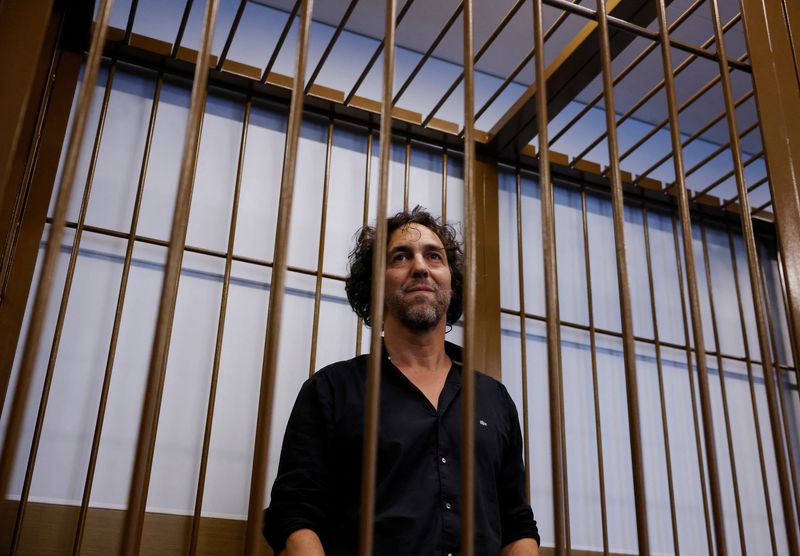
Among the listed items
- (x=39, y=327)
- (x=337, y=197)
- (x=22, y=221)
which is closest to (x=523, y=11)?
(x=337, y=197)

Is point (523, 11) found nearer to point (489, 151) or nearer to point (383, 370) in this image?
point (489, 151)

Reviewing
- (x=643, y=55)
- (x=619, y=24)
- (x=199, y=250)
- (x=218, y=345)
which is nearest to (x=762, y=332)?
(x=619, y=24)

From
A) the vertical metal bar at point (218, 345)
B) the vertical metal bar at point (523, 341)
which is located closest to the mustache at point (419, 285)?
the vertical metal bar at point (218, 345)

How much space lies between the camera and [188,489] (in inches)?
68.9

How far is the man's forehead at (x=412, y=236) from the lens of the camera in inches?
61.3

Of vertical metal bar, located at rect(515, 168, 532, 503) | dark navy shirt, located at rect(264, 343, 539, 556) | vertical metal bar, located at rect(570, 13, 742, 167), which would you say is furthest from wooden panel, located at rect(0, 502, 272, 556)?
vertical metal bar, located at rect(570, 13, 742, 167)

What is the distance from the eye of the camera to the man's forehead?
1.56m

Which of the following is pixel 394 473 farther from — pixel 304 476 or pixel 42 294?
pixel 42 294

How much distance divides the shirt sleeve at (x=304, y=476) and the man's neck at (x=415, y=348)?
0.19 m

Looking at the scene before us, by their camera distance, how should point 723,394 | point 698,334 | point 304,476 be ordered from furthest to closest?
1. point 723,394
2. point 304,476
3. point 698,334

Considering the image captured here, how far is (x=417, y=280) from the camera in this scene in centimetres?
147

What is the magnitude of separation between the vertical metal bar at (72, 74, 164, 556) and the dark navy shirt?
613 millimetres

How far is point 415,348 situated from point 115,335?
76cm

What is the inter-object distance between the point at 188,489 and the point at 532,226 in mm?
1369
